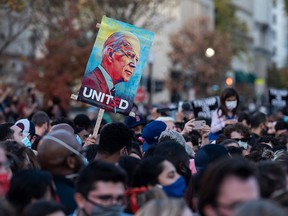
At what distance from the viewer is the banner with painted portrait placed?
11703 mm

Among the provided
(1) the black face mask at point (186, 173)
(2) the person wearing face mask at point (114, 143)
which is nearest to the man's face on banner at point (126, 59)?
(2) the person wearing face mask at point (114, 143)

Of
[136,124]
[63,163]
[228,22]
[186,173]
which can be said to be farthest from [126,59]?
[228,22]

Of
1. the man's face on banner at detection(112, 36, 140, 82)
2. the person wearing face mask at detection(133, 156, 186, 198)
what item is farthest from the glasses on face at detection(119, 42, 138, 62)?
the person wearing face mask at detection(133, 156, 186, 198)

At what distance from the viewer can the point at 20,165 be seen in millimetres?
8633

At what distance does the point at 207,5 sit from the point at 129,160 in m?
72.8

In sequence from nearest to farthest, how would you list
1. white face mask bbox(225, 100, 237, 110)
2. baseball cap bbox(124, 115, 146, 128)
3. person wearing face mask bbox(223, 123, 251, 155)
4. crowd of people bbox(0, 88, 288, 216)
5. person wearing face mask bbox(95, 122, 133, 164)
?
crowd of people bbox(0, 88, 288, 216) → person wearing face mask bbox(95, 122, 133, 164) → person wearing face mask bbox(223, 123, 251, 155) → baseball cap bbox(124, 115, 146, 128) → white face mask bbox(225, 100, 237, 110)

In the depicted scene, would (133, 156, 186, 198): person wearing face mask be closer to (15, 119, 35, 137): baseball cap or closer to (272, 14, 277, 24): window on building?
(15, 119, 35, 137): baseball cap

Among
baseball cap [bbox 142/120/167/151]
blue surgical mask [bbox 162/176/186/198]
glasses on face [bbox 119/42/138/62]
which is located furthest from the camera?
baseball cap [bbox 142/120/167/151]

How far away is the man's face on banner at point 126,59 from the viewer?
11.8 metres

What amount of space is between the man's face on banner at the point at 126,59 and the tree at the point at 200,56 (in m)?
50.3

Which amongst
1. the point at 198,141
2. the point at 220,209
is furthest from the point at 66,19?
the point at 220,209

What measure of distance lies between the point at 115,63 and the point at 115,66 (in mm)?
39

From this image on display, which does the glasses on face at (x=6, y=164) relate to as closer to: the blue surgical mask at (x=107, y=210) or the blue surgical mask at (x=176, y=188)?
the blue surgical mask at (x=107, y=210)

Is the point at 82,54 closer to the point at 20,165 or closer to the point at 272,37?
the point at 20,165
